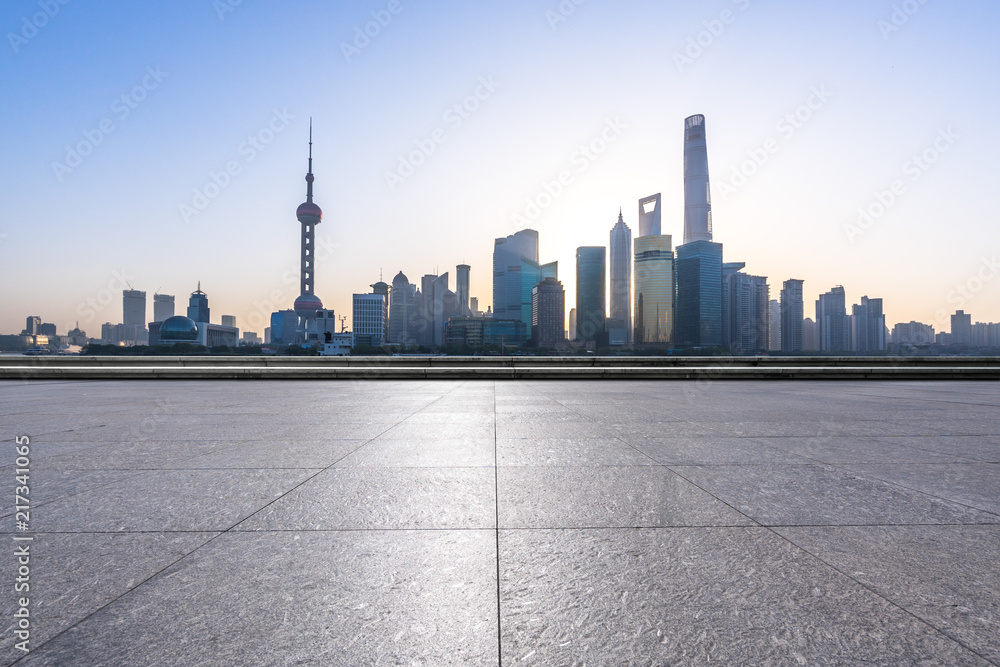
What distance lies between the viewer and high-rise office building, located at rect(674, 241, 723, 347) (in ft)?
491

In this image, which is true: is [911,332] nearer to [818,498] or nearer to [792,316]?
[792,316]

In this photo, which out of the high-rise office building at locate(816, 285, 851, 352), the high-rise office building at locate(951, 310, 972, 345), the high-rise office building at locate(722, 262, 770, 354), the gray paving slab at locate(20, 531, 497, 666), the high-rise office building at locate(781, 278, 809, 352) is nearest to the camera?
the gray paving slab at locate(20, 531, 497, 666)

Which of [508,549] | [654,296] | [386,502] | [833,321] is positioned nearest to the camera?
[508,549]

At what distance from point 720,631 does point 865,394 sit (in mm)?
12701

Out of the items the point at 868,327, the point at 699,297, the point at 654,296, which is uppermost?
the point at 654,296

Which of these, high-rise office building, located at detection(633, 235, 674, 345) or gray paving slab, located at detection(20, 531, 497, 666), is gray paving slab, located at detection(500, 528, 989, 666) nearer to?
gray paving slab, located at detection(20, 531, 497, 666)

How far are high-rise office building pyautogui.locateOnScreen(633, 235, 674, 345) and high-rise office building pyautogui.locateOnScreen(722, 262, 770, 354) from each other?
1907cm

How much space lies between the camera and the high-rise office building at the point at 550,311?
18100cm

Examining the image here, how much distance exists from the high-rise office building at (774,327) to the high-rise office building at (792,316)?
247cm

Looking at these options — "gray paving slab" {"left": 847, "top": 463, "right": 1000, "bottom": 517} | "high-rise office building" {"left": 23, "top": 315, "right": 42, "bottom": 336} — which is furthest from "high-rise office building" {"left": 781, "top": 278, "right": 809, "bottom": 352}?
"high-rise office building" {"left": 23, "top": 315, "right": 42, "bottom": 336}

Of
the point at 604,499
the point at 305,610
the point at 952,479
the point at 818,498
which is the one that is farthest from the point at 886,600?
the point at 952,479

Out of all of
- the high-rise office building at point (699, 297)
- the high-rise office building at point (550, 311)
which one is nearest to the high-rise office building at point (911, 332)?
the high-rise office building at point (699, 297)

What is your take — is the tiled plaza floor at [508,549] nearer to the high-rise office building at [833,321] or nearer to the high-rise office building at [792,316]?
the high-rise office building at [833,321]

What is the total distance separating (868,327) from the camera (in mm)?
127062
